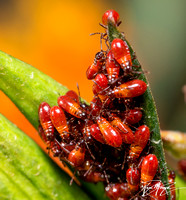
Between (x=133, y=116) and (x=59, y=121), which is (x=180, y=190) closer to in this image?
(x=133, y=116)

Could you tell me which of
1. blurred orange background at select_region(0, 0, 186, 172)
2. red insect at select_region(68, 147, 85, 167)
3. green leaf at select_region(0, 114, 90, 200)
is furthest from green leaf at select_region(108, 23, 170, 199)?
blurred orange background at select_region(0, 0, 186, 172)

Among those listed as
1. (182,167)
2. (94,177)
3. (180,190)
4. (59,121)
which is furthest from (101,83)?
(182,167)

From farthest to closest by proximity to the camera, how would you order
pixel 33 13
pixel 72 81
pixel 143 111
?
pixel 33 13 → pixel 72 81 → pixel 143 111

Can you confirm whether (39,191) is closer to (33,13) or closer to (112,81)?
(112,81)

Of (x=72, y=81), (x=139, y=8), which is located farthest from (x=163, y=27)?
(x=72, y=81)

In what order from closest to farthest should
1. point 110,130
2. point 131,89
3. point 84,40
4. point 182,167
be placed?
1. point 131,89
2. point 110,130
3. point 182,167
4. point 84,40

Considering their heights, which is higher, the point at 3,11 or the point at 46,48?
the point at 3,11

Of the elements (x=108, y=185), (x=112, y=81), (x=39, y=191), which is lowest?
(x=108, y=185)
